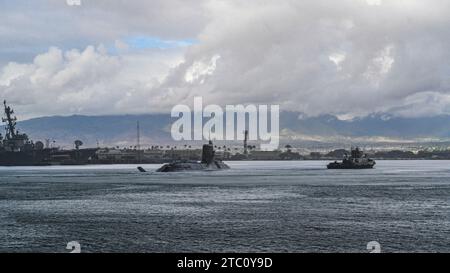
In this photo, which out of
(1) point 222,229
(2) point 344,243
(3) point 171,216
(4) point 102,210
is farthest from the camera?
(4) point 102,210

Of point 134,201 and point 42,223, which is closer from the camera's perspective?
point 42,223

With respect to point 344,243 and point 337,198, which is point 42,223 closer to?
point 344,243

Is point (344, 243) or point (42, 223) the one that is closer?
point (344, 243)

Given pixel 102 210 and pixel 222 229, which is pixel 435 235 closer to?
pixel 222 229
